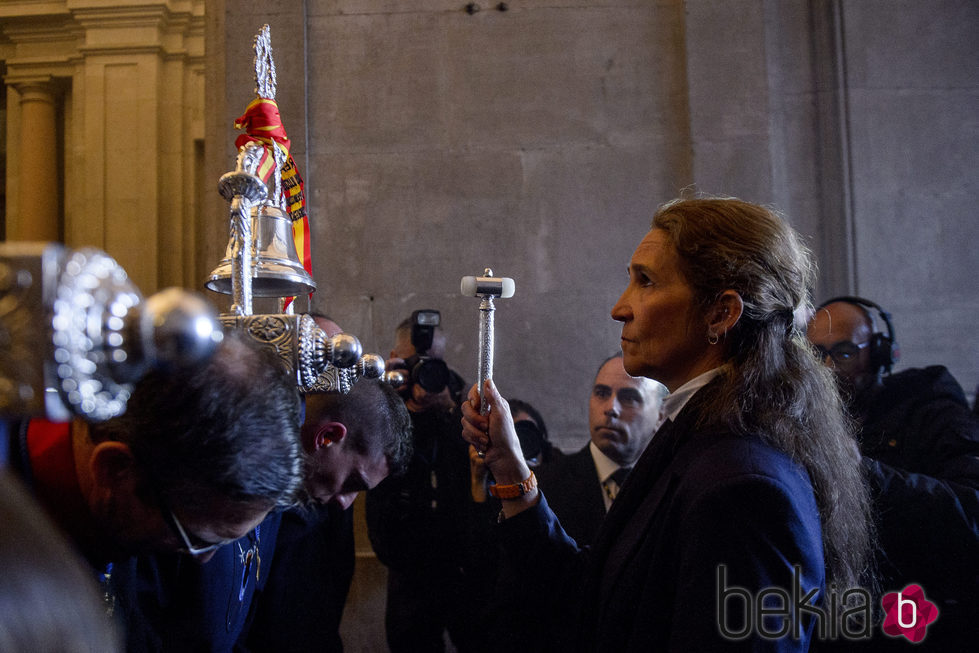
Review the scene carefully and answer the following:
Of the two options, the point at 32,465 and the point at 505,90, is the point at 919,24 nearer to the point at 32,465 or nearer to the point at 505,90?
the point at 505,90

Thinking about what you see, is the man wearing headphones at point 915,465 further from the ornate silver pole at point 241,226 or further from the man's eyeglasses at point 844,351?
the ornate silver pole at point 241,226

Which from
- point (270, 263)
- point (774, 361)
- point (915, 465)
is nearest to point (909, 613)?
point (915, 465)

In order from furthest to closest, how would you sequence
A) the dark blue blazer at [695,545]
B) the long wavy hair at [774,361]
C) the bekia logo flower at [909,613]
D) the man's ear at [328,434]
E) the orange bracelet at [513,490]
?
the bekia logo flower at [909,613] → the man's ear at [328,434] → the orange bracelet at [513,490] → the long wavy hair at [774,361] → the dark blue blazer at [695,545]

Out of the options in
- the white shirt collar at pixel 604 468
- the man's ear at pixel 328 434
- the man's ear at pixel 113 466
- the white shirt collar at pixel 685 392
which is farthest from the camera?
the white shirt collar at pixel 604 468

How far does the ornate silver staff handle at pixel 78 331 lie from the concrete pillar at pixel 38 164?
395 inches

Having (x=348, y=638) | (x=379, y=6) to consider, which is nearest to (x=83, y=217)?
(x=379, y=6)

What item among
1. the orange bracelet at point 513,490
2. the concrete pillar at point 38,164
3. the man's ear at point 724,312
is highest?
the concrete pillar at point 38,164

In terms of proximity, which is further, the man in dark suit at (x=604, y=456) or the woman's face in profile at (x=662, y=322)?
the man in dark suit at (x=604, y=456)

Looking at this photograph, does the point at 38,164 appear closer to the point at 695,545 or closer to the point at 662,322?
the point at 662,322

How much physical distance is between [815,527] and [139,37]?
375 inches

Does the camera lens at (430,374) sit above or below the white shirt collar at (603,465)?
above

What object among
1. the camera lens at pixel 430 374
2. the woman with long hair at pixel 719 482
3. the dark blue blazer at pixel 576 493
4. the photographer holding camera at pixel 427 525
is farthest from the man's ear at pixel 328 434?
the dark blue blazer at pixel 576 493

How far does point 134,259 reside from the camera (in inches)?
344

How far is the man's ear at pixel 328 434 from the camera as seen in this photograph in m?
2.27
